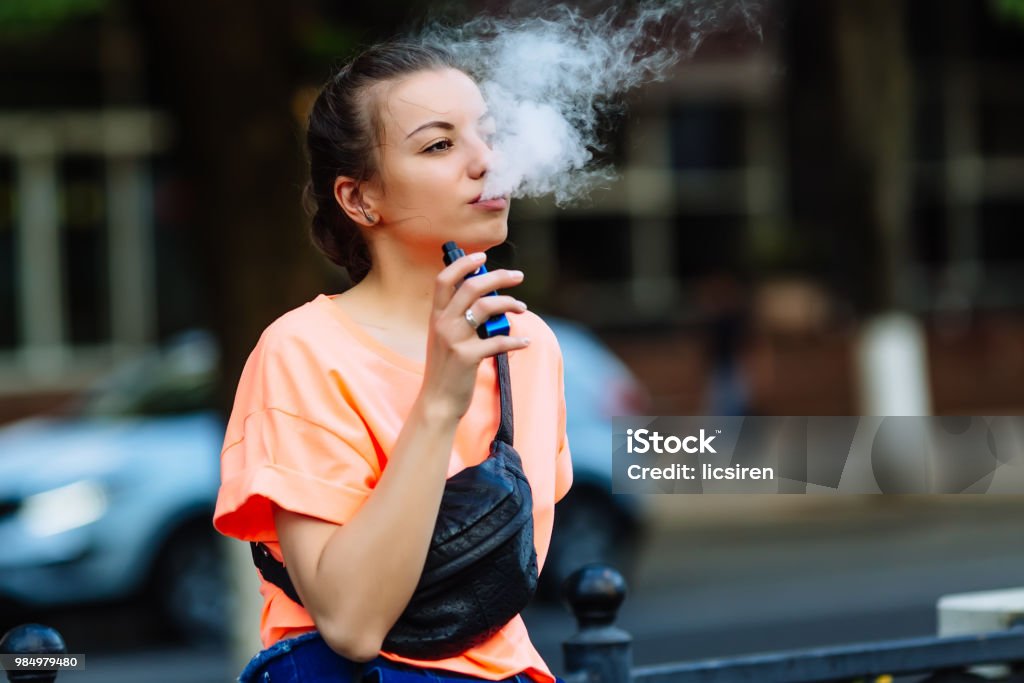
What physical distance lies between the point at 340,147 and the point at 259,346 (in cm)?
31

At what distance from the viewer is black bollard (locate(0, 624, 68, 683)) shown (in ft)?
7.84

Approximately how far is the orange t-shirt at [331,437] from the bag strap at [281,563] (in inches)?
0.7

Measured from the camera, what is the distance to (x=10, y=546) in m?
8.63

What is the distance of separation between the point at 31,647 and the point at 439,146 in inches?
41.4

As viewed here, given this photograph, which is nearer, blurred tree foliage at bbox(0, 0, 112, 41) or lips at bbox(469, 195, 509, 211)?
lips at bbox(469, 195, 509, 211)

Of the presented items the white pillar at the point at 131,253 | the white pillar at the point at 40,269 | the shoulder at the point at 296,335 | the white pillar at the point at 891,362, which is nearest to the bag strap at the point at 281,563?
the shoulder at the point at 296,335

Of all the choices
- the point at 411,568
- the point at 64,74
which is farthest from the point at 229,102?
the point at 64,74

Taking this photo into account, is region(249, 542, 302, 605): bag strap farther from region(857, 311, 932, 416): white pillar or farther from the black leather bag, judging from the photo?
region(857, 311, 932, 416): white pillar

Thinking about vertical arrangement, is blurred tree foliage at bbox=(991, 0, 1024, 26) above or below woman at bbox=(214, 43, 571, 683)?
above

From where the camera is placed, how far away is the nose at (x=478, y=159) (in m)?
2.05

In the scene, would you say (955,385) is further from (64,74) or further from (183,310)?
(64,74)

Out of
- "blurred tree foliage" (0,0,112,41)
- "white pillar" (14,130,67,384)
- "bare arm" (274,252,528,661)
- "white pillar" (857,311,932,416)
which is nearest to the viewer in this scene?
"bare arm" (274,252,528,661)

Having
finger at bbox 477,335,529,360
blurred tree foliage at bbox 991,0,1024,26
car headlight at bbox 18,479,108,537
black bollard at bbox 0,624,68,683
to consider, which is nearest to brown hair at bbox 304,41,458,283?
finger at bbox 477,335,529,360

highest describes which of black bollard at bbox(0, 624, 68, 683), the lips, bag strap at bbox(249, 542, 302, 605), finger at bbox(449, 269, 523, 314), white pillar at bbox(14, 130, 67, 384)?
white pillar at bbox(14, 130, 67, 384)
